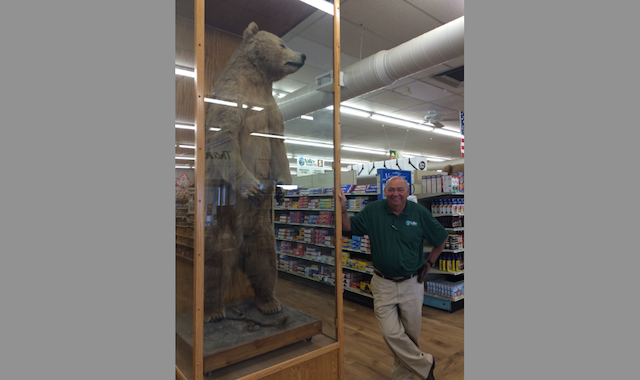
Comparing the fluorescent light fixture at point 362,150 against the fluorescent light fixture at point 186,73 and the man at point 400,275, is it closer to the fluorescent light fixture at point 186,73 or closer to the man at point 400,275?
the man at point 400,275

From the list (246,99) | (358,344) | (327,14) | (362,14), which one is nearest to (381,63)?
(362,14)

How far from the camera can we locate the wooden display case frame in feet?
6.09

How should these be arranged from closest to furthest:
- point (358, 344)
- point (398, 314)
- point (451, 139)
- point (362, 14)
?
1. point (398, 314)
2. point (358, 344)
3. point (362, 14)
4. point (451, 139)

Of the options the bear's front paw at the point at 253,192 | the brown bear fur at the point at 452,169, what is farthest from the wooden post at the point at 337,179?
the brown bear fur at the point at 452,169

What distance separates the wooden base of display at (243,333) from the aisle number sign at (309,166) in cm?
103

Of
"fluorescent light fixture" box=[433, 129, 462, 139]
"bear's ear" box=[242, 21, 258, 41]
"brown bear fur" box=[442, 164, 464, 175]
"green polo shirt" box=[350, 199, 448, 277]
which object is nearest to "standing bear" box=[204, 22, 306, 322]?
"bear's ear" box=[242, 21, 258, 41]

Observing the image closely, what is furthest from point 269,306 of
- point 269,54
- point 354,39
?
point 354,39

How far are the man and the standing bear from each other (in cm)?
64

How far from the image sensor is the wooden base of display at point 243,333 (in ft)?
6.51

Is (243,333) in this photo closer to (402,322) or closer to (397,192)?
(402,322)

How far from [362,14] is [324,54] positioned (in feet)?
7.96

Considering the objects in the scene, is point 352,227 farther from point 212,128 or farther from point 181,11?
point 181,11

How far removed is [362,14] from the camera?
452 cm

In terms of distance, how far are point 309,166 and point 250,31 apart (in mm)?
1110
